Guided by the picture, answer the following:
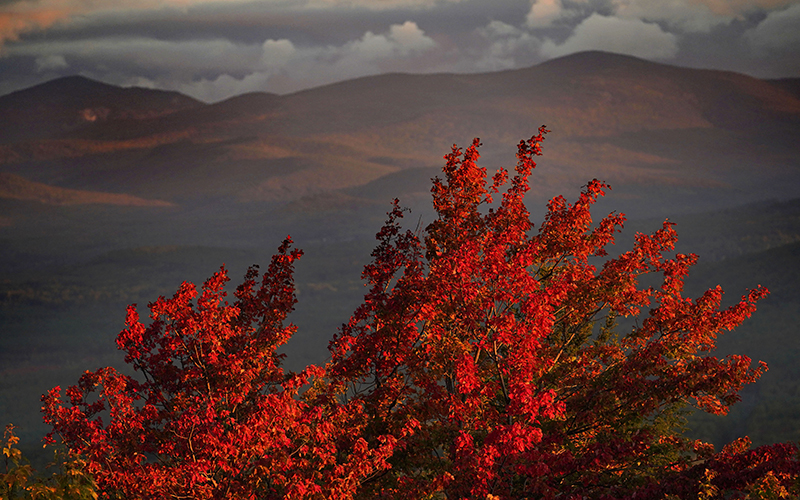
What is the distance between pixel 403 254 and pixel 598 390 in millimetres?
4694

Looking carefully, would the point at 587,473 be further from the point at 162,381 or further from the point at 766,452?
the point at 162,381

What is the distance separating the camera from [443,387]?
13812mm

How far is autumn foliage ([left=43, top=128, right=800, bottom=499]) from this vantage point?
1134 centimetres

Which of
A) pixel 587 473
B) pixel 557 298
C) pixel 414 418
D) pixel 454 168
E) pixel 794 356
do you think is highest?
pixel 454 168

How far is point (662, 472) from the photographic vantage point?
11742mm

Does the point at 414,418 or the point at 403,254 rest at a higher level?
the point at 403,254

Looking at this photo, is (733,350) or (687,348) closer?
(687,348)

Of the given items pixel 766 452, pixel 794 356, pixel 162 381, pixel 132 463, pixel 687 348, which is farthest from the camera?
pixel 794 356

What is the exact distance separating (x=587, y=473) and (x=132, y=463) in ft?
26.3

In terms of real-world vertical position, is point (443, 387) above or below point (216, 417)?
above

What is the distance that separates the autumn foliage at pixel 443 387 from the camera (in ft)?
37.2

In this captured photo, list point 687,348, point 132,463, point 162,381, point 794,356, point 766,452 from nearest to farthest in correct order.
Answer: point 766,452 < point 132,463 < point 162,381 < point 687,348 < point 794,356

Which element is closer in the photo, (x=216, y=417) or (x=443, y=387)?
(x=216, y=417)

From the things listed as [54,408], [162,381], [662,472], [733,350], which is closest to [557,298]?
[662,472]
